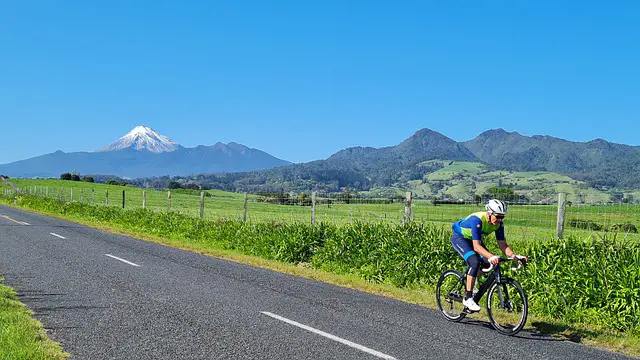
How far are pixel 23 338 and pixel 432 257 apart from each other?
8182 mm

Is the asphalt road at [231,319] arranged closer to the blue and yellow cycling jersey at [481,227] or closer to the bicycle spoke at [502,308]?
the bicycle spoke at [502,308]

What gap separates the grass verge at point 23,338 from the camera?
602 centimetres

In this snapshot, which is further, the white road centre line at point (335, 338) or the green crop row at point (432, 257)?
the green crop row at point (432, 257)

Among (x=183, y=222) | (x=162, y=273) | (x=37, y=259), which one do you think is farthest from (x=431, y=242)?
(x=183, y=222)

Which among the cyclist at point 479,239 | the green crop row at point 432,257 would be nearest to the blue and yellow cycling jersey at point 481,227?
the cyclist at point 479,239

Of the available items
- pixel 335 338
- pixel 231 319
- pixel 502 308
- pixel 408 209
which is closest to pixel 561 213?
pixel 502 308

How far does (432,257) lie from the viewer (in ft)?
39.9

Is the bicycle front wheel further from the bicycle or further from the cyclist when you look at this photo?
the cyclist

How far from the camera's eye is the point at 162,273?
1273 centimetres

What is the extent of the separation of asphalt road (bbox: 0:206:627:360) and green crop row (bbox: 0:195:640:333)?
4.31 ft

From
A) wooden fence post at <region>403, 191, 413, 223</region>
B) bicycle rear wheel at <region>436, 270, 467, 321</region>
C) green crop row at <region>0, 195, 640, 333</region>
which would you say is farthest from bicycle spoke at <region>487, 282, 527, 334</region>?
wooden fence post at <region>403, 191, 413, 223</region>

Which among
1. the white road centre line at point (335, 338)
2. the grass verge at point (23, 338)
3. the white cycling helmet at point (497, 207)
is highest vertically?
the white cycling helmet at point (497, 207)

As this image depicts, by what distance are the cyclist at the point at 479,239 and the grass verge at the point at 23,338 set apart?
5756 mm

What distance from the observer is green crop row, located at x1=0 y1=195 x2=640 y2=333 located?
8742 millimetres
